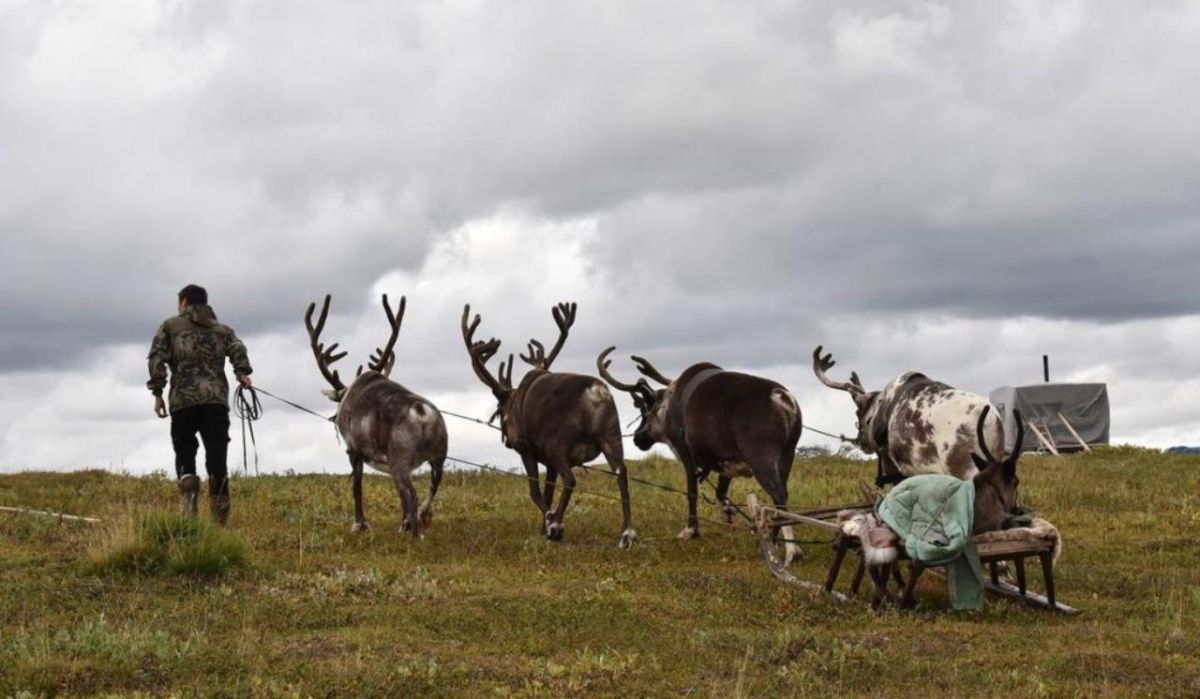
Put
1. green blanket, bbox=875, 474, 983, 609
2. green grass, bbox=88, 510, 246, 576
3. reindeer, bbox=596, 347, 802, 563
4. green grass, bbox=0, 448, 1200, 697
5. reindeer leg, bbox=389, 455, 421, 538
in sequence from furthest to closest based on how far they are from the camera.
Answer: reindeer leg, bbox=389, 455, 421, 538
reindeer, bbox=596, 347, 802, 563
green grass, bbox=88, 510, 246, 576
green blanket, bbox=875, 474, 983, 609
green grass, bbox=0, 448, 1200, 697

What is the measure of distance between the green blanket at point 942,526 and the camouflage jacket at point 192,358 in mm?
7988

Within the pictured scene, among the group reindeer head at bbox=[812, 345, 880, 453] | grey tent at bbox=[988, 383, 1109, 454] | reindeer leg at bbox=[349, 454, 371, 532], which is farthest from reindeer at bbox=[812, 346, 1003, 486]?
grey tent at bbox=[988, 383, 1109, 454]

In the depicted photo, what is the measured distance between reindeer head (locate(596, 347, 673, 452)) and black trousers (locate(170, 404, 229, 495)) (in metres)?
5.64

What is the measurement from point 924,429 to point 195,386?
8380 millimetres

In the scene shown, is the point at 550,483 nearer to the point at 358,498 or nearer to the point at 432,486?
the point at 432,486

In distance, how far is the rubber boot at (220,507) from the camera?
15.6m

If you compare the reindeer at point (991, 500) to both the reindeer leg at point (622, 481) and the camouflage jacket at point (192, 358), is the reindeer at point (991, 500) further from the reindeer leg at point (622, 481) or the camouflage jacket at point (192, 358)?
the camouflage jacket at point (192, 358)

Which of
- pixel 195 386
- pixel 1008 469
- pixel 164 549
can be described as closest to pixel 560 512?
pixel 195 386

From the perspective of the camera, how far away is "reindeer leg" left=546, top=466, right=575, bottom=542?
16328 mm

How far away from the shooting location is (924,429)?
15156 mm

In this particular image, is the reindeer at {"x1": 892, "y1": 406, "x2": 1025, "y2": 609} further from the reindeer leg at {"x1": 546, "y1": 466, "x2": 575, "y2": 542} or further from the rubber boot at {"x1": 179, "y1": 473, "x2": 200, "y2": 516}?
the rubber boot at {"x1": 179, "y1": 473, "x2": 200, "y2": 516}

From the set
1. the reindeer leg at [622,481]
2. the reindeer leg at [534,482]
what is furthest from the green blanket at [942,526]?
the reindeer leg at [534,482]

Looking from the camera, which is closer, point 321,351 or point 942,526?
point 942,526

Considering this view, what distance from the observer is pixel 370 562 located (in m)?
14.4
